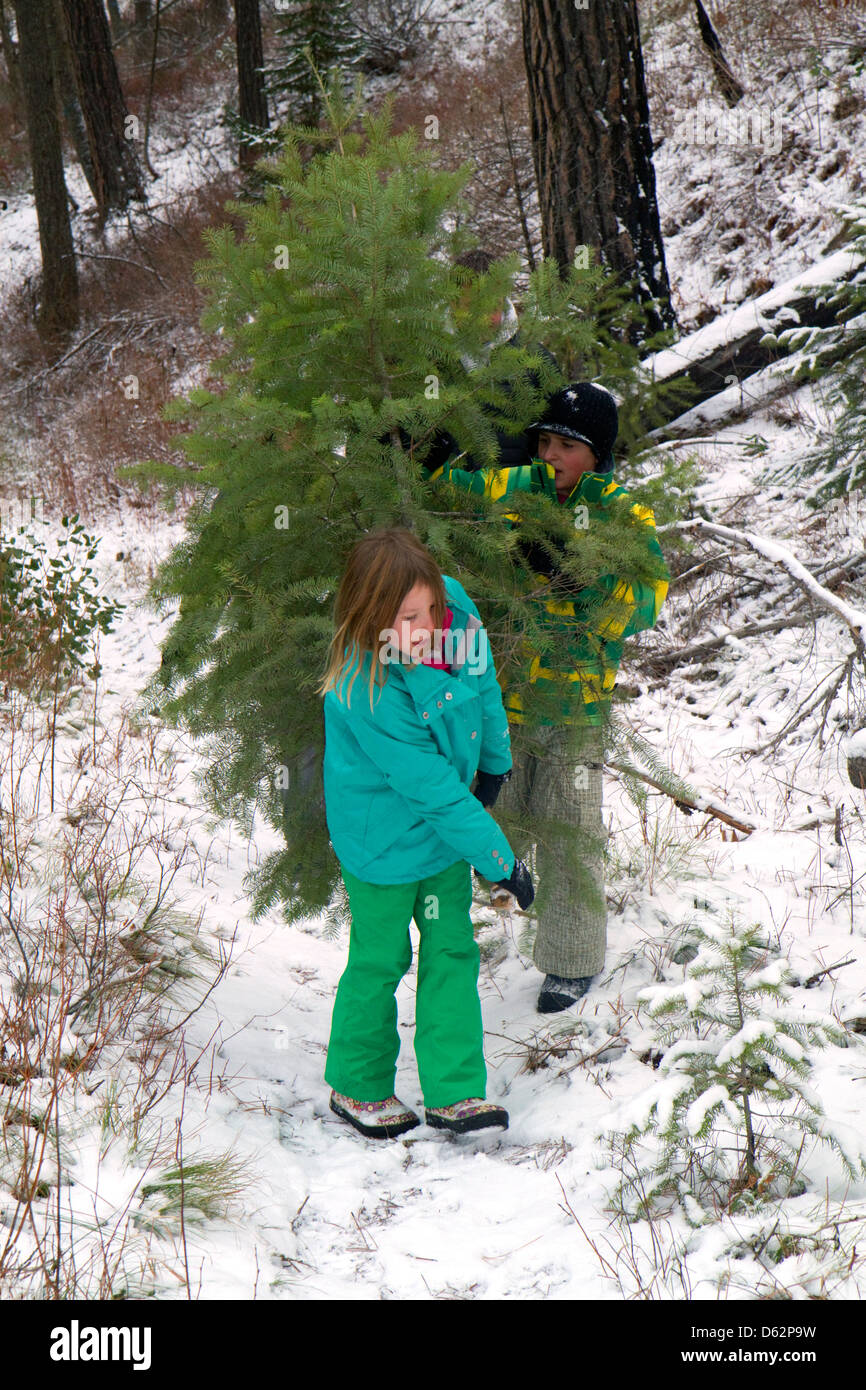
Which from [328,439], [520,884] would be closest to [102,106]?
[328,439]

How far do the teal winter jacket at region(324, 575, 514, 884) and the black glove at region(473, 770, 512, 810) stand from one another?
8 centimetres

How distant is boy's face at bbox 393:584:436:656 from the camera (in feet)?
8.48

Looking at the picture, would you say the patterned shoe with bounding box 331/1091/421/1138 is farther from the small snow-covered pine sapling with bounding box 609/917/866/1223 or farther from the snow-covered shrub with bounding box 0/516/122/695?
the snow-covered shrub with bounding box 0/516/122/695

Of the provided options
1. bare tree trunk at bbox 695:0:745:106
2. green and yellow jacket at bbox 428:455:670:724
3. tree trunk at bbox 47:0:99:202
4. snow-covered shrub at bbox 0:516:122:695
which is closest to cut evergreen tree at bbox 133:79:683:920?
green and yellow jacket at bbox 428:455:670:724

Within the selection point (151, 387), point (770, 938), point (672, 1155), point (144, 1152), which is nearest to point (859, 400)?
point (770, 938)

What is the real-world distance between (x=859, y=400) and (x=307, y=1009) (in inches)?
172

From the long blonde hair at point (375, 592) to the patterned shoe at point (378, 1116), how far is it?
1233 millimetres

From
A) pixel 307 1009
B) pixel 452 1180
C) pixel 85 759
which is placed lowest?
pixel 452 1180

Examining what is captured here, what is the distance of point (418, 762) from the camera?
2.75 metres

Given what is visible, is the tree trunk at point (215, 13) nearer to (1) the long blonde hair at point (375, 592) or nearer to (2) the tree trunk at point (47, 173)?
(2) the tree trunk at point (47, 173)

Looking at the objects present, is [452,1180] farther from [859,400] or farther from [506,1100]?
[859,400]

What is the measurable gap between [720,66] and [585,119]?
5.57 m
